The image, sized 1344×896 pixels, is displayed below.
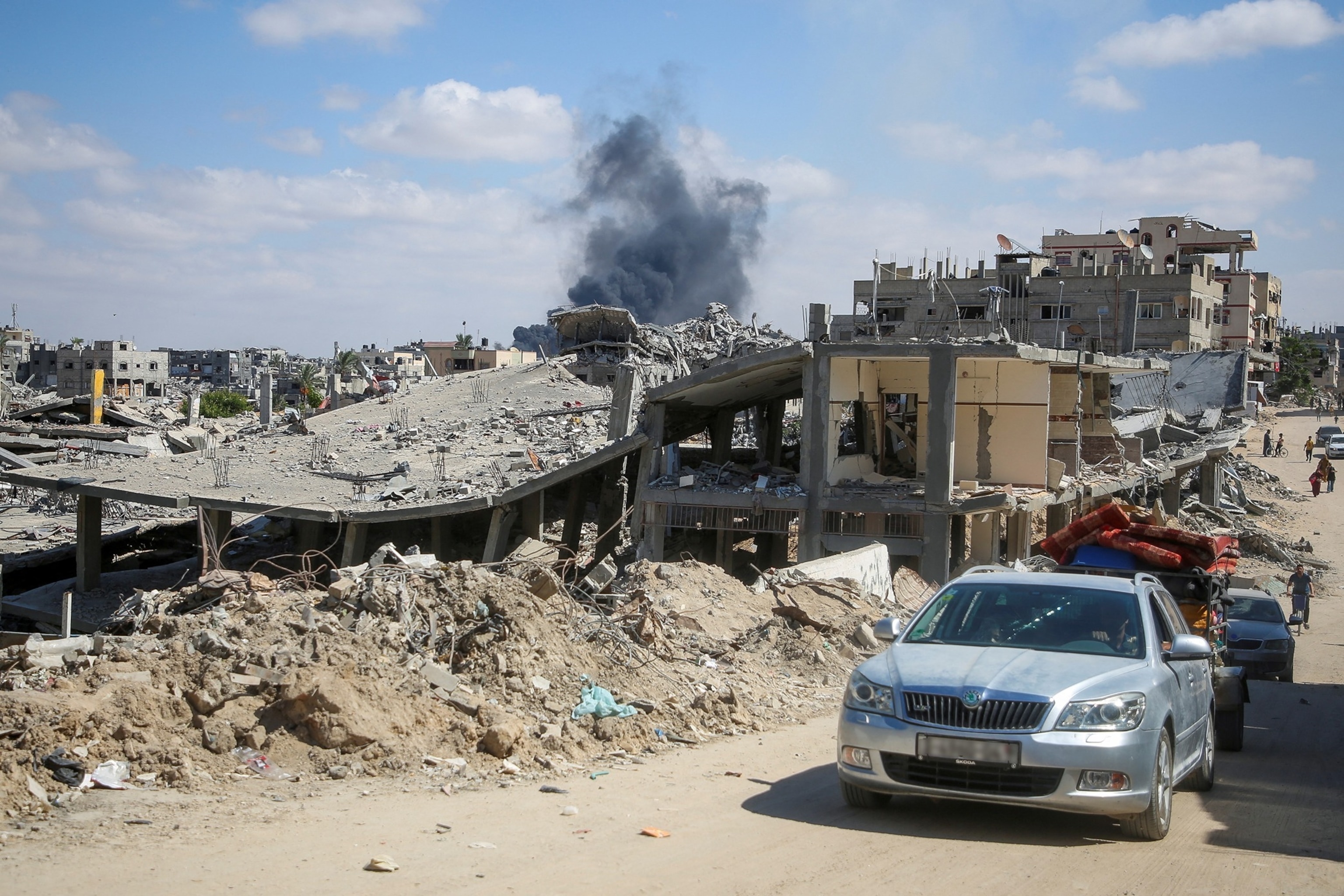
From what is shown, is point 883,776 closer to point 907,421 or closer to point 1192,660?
point 1192,660

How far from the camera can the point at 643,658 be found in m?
10.6

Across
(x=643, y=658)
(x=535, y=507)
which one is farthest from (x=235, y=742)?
(x=535, y=507)

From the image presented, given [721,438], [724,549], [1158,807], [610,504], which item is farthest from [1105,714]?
[721,438]

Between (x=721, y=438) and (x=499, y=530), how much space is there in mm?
7220

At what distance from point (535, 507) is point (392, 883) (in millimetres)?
23959

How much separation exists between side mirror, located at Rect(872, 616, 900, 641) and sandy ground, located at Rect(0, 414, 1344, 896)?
1023mm

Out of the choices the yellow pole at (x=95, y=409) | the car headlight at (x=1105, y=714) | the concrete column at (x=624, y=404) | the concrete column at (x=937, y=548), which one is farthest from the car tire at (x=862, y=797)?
the yellow pole at (x=95, y=409)

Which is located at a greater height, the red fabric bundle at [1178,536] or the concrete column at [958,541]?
the red fabric bundle at [1178,536]

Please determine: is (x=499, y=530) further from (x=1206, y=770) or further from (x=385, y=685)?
(x=1206, y=770)

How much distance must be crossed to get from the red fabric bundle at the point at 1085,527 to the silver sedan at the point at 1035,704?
5.89m

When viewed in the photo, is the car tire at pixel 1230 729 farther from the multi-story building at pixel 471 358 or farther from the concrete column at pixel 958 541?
the multi-story building at pixel 471 358

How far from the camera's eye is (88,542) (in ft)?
93.5

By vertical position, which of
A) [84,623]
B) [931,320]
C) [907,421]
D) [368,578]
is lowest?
[84,623]

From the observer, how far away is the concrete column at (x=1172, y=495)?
3906cm
